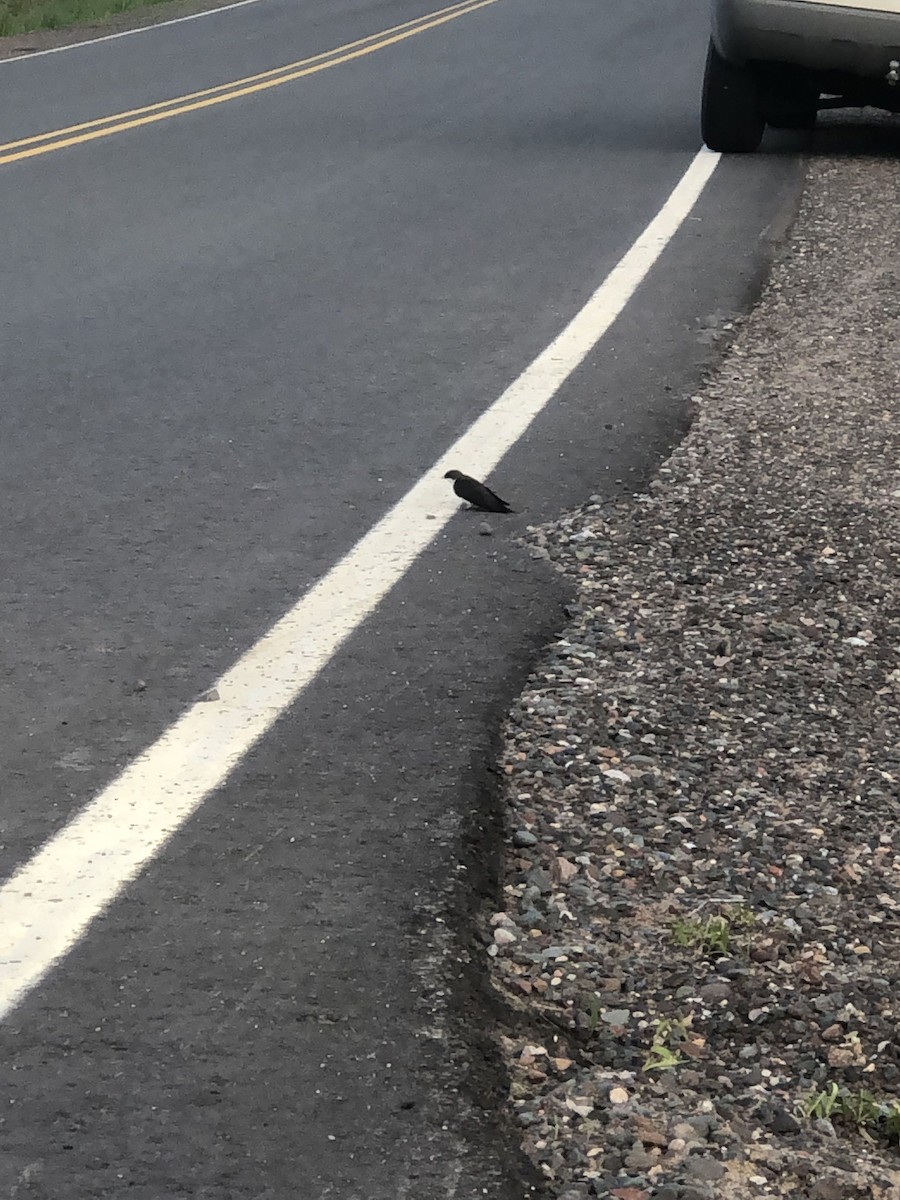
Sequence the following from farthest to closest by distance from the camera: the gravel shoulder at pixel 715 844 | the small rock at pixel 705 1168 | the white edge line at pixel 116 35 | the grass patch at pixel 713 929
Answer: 1. the white edge line at pixel 116 35
2. the grass patch at pixel 713 929
3. the gravel shoulder at pixel 715 844
4. the small rock at pixel 705 1168

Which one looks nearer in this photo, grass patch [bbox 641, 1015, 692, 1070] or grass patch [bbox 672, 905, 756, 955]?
grass patch [bbox 641, 1015, 692, 1070]

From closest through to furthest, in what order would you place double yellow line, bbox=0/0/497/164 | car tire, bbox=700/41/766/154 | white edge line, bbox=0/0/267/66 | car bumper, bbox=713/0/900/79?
1. car bumper, bbox=713/0/900/79
2. car tire, bbox=700/41/766/154
3. double yellow line, bbox=0/0/497/164
4. white edge line, bbox=0/0/267/66

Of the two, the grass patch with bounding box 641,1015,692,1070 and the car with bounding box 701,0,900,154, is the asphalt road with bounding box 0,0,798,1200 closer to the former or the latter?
the grass patch with bounding box 641,1015,692,1070

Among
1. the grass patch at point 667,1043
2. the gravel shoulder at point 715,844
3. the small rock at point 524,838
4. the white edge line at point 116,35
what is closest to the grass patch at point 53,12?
the white edge line at point 116,35

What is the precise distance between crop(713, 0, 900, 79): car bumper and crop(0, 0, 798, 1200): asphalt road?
676mm

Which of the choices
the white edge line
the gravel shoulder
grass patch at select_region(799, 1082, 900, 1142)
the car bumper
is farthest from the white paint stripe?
the white edge line

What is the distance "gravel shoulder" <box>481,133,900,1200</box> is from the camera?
240cm

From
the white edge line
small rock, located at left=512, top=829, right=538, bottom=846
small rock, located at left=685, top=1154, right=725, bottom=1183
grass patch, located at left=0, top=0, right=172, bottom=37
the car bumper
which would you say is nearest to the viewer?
small rock, located at left=685, top=1154, right=725, bottom=1183

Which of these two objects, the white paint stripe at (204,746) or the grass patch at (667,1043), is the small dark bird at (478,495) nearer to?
the white paint stripe at (204,746)

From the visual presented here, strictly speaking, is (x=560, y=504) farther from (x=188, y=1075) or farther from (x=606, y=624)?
(x=188, y=1075)

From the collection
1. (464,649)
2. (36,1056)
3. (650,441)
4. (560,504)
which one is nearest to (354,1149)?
(36,1056)

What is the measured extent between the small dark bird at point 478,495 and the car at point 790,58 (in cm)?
624

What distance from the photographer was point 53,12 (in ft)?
72.4

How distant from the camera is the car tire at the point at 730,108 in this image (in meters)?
10.7
